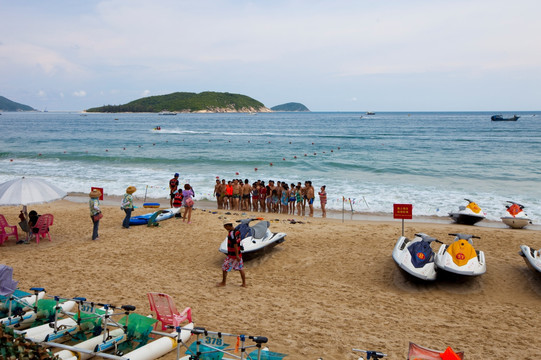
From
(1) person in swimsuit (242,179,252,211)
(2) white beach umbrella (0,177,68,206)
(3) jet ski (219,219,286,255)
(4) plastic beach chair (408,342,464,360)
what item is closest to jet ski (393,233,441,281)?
(3) jet ski (219,219,286,255)

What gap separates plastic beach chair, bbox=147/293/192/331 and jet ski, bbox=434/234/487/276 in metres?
5.65

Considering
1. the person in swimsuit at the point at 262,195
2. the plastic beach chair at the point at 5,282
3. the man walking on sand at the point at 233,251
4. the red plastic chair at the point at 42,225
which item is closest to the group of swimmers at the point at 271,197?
the person in swimsuit at the point at 262,195

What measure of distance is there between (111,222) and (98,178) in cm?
1258

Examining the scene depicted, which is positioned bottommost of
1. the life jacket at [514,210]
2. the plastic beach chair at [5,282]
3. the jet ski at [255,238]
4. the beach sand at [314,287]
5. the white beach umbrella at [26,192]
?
the beach sand at [314,287]

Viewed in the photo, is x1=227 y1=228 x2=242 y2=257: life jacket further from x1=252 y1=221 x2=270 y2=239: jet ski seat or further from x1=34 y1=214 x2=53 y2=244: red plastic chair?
x1=34 y1=214 x2=53 y2=244: red plastic chair

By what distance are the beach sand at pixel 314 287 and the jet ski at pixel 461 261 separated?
52 cm

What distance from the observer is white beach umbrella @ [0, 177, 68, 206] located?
10406 mm

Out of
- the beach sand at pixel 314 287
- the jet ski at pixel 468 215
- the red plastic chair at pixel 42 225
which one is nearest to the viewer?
the beach sand at pixel 314 287

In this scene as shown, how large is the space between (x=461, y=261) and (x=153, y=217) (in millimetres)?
9183

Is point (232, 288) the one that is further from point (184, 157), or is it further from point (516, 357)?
point (184, 157)

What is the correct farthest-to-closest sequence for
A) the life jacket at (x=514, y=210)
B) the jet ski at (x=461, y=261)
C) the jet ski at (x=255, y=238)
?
the life jacket at (x=514, y=210)
the jet ski at (x=255, y=238)
the jet ski at (x=461, y=261)

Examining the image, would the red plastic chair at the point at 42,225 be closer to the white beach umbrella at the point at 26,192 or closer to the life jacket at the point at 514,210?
the white beach umbrella at the point at 26,192

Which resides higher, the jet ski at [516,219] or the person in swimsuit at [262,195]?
the person in swimsuit at [262,195]

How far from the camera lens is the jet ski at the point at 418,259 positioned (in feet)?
29.2
